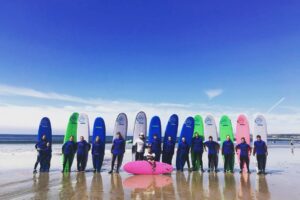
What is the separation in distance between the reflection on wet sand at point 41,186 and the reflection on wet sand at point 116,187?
1.46 meters

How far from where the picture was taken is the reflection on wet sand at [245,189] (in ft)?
21.6

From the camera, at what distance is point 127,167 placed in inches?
393

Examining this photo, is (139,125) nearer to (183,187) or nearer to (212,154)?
(212,154)

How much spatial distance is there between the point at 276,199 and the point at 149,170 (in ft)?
15.2

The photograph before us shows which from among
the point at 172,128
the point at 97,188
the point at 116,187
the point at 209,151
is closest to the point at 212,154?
the point at 209,151

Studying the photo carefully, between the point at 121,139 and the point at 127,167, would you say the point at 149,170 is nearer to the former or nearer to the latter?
the point at 127,167

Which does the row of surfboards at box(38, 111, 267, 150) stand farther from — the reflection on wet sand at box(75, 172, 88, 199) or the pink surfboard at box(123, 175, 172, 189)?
the reflection on wet sand at box(75, 172, 88, 199)

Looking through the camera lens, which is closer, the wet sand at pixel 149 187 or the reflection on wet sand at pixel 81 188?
the reflection on wet sand at pixel 81 188

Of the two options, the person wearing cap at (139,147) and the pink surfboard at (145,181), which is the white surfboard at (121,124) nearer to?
the person wearing cap at (139,147)

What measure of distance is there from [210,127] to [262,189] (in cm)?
530

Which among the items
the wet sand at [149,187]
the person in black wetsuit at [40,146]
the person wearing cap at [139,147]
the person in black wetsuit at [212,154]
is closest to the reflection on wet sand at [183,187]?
the wet sand at [149,187]

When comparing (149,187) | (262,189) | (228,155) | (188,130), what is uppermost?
(188,130)

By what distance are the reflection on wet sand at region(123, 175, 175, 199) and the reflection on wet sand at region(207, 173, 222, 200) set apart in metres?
0.92

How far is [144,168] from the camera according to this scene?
1004 cm
